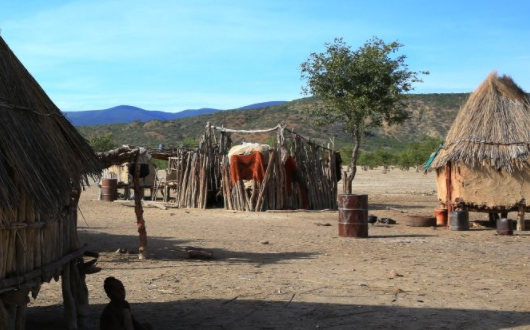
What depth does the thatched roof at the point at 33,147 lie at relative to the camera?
5562mm

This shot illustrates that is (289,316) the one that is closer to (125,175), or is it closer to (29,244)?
(29,244)

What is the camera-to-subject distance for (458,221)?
52.6ft

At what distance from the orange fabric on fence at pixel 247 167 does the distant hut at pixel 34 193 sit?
13574 millimetres

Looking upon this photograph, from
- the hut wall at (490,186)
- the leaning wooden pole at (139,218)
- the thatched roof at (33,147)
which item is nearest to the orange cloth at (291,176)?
the hut wall at (490,186)

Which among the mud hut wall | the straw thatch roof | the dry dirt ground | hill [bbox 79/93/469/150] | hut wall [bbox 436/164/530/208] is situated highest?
hill [bbox 79/93/469/150]

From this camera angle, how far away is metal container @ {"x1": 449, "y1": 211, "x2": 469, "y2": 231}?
1603 cm

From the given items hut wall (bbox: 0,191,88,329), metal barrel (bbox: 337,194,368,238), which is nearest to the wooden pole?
metal barrel (bbox: 337,194,368,238)

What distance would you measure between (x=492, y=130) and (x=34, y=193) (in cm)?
1324

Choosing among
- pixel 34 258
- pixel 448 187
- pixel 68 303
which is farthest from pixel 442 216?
pixel 34 258

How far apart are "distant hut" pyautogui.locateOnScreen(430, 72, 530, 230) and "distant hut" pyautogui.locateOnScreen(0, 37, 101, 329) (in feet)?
37.2

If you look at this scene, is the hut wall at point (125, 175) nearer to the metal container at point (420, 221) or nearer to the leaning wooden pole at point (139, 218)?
the metal container at point (420, 221)

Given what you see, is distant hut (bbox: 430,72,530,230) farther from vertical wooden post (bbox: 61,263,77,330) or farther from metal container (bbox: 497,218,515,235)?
vertical wooden post (bbox: 61,263,77,330)

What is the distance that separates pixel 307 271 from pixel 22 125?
524 cm

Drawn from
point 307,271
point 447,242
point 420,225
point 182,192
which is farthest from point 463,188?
point 182,192
